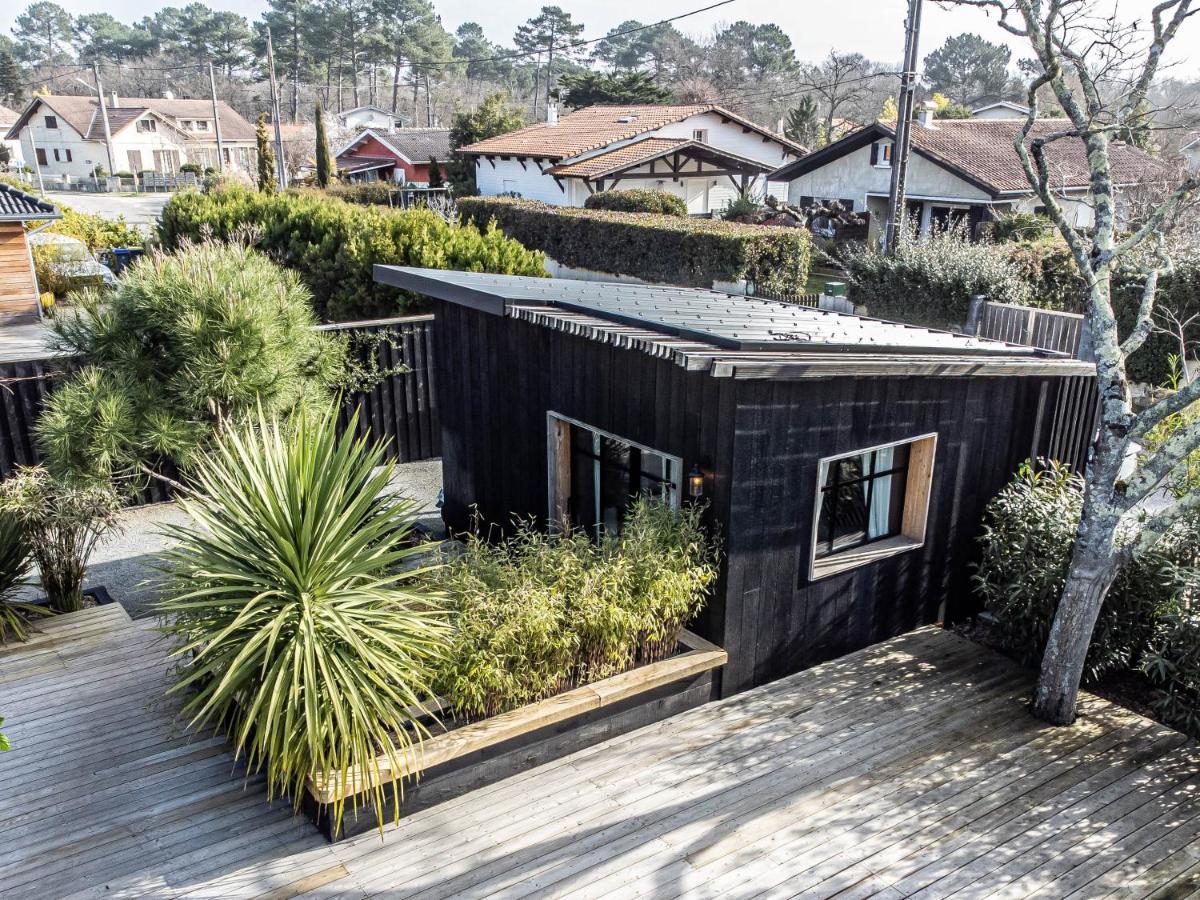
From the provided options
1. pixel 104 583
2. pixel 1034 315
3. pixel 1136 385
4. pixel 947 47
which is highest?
pixel 947 47

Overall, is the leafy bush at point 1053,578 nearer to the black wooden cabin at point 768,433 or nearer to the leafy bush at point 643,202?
the black wooden cabin at point 768,433

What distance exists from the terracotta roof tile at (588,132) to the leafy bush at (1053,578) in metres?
23.3

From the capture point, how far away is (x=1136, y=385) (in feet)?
42.7

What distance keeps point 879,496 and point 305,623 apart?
4.07 m

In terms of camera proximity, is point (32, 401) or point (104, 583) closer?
point (104, 583)

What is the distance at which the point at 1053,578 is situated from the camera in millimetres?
5965

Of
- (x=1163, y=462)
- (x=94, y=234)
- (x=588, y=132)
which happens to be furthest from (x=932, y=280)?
(x=94, y=234)

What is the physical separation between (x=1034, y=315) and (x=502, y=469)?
856cm

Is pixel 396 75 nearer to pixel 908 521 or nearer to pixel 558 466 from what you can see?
pixel 558 466

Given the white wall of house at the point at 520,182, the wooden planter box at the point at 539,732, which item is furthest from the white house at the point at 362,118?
the wooden planter box at the point at 539,732

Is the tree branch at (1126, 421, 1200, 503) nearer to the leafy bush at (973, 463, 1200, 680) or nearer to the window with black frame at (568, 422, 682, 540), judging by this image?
the leafy bush at (973, 463, 1200, 680)

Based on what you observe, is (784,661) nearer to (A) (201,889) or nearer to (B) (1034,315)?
(A) (201,889)

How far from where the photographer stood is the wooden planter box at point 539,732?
458 cm

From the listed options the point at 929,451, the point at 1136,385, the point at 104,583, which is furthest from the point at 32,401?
the point at 1136,385
